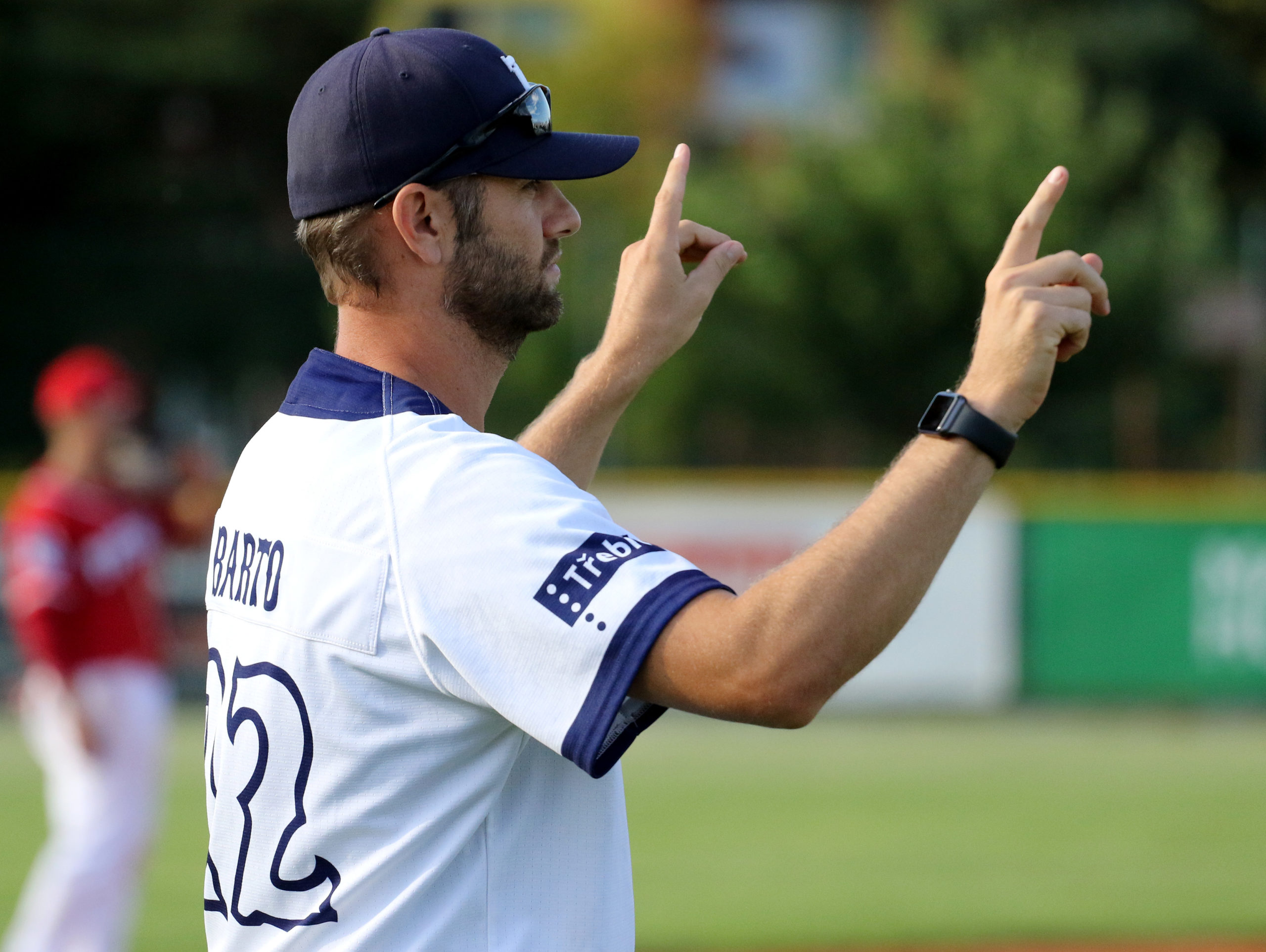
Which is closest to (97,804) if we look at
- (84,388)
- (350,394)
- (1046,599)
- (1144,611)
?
(84,388)

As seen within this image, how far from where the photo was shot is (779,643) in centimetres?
172

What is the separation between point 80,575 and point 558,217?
16.5ft

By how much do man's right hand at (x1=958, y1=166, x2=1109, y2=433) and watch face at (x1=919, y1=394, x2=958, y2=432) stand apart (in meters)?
0.02

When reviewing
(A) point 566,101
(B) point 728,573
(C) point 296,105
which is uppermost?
(A) point 566,101

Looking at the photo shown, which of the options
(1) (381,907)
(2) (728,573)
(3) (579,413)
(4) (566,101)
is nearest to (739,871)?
(2) (728,573)

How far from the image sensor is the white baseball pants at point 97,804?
6.04 meters

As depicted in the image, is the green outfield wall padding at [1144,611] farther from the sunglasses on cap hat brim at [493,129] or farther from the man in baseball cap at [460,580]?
the sunglasses on cap hat brim at [493,129]

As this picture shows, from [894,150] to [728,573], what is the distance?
13639 millimetres

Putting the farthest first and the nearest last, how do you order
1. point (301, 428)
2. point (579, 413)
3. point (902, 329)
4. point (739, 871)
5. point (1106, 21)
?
point (1106, 21)
point (902, 329)
point (739, 871)
point (579, 413)
point (301, 428)

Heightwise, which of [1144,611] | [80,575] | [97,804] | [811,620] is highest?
[811,620]

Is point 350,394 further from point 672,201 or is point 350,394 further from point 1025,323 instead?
point 1025,323

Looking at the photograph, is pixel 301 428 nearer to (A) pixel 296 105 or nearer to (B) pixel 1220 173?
(A) pixel 296 105

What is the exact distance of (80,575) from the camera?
6613mm

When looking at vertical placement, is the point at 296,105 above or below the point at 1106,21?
below
